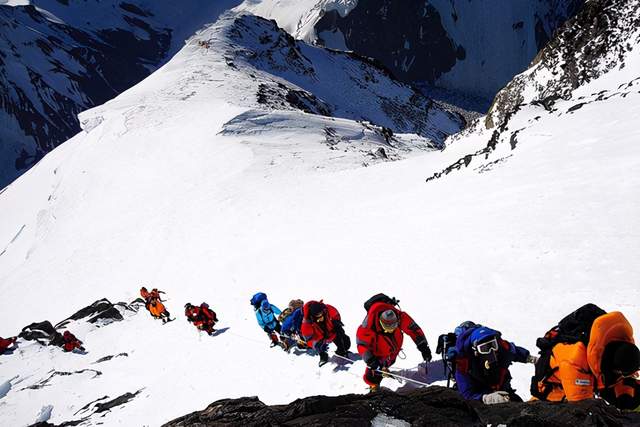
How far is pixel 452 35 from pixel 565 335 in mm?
122445

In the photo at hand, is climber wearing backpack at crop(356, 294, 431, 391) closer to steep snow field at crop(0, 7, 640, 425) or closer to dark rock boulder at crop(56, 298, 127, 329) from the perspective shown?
steep snow field at crop(0, 7, 640, 425)

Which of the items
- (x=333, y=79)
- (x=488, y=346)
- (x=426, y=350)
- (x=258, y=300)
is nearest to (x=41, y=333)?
(x=258, y=300)

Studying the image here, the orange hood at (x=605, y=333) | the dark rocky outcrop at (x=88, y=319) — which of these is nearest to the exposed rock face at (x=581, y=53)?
the orange hood at (x=605, y=333)

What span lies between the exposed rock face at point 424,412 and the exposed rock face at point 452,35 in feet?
376

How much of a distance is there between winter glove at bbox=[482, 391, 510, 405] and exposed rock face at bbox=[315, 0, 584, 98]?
373 feet

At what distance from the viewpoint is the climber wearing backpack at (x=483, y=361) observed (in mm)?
4128

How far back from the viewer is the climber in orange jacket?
302cm

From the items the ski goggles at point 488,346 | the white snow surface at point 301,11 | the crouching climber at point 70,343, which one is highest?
the white snow surface at point 301,11

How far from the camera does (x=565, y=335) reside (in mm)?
3434

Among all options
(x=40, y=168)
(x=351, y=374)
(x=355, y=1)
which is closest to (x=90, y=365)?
(x=351, y=374)

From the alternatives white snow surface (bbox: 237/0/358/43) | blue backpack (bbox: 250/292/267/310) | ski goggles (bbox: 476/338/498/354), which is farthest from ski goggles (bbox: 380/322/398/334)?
white snow surface (bbox: 237/0/358/43)

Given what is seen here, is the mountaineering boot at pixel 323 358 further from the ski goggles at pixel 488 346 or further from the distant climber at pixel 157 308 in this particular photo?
the distant climber at pixel 157 308

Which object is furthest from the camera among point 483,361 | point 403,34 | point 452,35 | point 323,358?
point 403,34

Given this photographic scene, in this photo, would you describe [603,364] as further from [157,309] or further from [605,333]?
[157,309]
